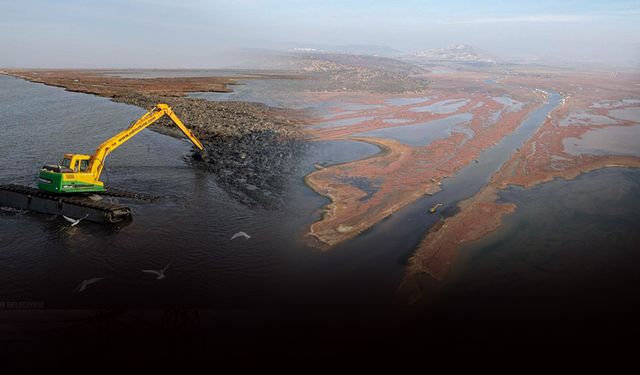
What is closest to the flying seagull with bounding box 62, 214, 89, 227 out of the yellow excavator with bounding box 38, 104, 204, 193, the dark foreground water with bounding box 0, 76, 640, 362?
the dark foreground water with bounding box 0, 76, 640, 362

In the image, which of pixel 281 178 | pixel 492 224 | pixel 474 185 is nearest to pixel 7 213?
pixel 281 178

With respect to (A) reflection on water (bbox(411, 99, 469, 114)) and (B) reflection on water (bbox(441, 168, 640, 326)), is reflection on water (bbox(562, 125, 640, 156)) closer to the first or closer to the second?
(B) reflection on water (bbox(441, 168, 640, 326))

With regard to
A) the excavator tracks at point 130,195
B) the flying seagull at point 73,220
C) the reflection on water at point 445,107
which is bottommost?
the flying seagull at point 73,220

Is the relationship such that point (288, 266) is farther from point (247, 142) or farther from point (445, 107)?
point (445, 107)

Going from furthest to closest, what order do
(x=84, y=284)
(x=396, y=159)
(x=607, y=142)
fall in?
(x=607, y=142) < (x=396, y=159) < (x=84, y=284)

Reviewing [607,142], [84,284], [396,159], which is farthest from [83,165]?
[607,142]

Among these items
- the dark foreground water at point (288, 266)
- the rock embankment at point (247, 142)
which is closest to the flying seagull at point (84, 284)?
the dark foreground water at point (288, 266)

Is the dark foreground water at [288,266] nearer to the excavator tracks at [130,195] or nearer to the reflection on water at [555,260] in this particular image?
the reflection on water at [555,260]
